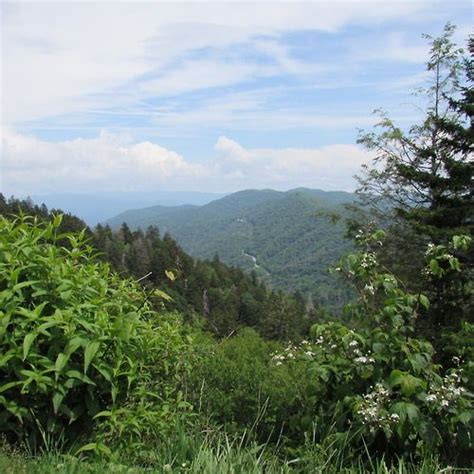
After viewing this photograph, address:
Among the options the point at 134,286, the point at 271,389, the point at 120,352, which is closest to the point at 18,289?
the point at 120,352

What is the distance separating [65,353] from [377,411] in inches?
58.9

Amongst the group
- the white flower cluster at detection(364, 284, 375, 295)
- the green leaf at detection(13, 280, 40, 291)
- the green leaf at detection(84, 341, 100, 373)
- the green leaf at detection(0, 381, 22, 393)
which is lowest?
the green leaf at detection(0, 381, 22, 393)

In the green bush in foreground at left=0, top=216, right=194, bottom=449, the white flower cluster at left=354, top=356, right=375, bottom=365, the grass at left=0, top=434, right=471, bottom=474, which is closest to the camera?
the grass at left=0, top=434, right=471, bottom=474

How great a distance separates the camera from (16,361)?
8.18 feet

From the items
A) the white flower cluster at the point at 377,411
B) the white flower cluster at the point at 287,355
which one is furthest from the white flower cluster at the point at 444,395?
the white flower cluster at the point at 287,355

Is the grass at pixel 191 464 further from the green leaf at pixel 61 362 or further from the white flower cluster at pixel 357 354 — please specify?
the white flower cluster at pixel 357 354

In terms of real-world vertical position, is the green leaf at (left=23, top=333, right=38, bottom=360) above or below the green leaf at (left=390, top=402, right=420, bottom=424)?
above

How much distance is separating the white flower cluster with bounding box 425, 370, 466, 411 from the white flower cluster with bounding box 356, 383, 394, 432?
210mm

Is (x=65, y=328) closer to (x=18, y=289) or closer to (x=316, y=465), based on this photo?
(x=18, y=289)

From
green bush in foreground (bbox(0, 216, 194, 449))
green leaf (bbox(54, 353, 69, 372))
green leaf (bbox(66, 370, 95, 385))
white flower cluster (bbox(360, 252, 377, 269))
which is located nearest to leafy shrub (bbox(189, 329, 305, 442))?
green bush in foreground (bbox(0, 216, 194, 449))

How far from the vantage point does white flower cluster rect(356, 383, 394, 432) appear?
8.33 feet

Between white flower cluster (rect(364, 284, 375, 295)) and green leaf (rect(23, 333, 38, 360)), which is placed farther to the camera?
white flower cluster (rect(364, 284, 375, 295))

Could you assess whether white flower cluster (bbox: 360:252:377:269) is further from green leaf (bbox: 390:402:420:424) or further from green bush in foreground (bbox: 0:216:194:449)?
green bush in foreground (bbox: 0:216:194:449)

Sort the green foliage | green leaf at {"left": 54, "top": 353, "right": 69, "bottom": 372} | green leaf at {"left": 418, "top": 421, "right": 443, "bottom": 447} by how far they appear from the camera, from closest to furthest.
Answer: green leaf at {"left": 54, "top": 353, "right": 69, "bottom": 372} < green leaf at {"left": 418, "top": 421, "right": 443, "bottom": 447} < the green foliage
